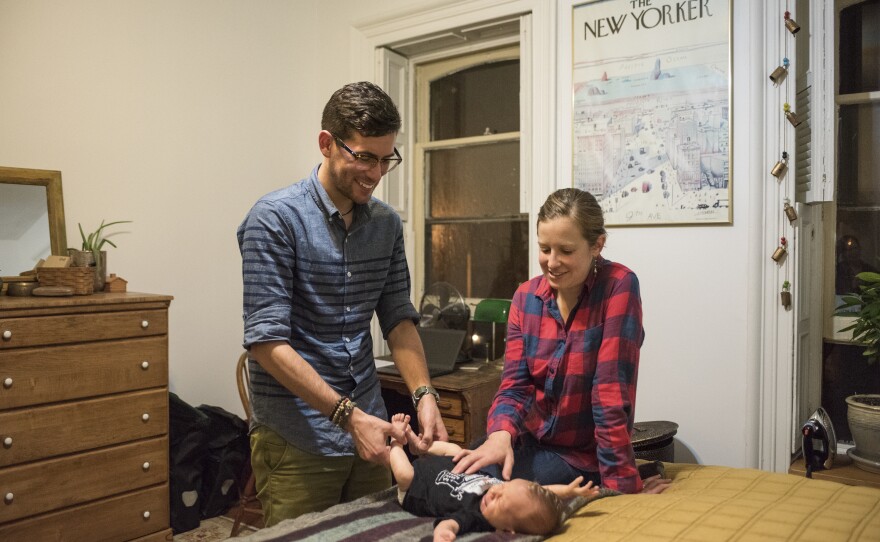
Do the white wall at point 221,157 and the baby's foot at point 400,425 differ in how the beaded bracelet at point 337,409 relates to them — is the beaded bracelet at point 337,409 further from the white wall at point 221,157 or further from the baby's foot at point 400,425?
the white wall at point 221,157

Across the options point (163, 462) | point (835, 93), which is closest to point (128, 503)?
point (163, 462)

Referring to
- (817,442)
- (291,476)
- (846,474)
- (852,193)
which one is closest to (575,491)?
(291,476)

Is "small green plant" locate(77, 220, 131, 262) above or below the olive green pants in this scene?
above

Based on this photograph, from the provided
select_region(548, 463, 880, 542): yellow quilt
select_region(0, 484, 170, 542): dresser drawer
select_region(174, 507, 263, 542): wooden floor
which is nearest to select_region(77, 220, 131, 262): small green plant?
select_region(0, 484, 170, 542): dresser drawer

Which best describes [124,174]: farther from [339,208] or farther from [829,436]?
[829,436]

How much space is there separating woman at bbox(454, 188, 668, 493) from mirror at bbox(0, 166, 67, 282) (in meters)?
2.07

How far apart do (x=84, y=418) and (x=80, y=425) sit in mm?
28

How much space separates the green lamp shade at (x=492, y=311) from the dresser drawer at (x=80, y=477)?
1559 mm

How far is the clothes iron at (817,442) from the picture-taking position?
2.33 metres

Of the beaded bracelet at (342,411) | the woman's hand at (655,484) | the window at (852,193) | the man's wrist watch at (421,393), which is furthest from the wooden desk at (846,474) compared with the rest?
the beaded bracelet at (342,411)

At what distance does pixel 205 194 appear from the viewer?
352cm

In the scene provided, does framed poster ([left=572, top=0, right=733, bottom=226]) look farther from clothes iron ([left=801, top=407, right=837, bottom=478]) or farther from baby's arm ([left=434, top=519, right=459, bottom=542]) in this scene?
baby's arm ([left=434, top=519, right=459, bottom=542])

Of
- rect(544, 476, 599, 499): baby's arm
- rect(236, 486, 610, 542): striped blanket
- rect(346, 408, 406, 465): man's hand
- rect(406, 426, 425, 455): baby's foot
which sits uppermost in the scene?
rect(346, 408, 406, 465): man's hand

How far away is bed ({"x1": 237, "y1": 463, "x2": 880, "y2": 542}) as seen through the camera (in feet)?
4.78
